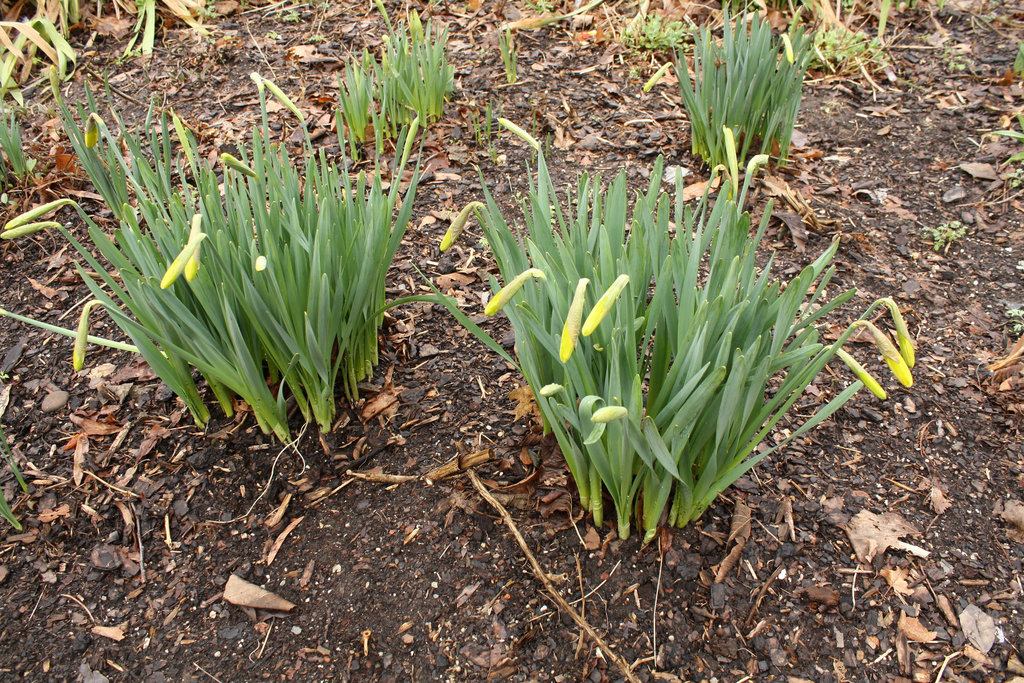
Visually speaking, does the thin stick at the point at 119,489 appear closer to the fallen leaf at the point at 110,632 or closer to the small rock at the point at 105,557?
the small rock at the point at 105,557

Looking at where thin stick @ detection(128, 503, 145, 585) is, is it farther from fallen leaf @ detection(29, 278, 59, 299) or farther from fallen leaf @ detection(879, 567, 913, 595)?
fallen leaf @ detection(879, 567, 913, 595)

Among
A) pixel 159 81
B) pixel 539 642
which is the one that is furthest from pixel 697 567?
pixel 159 81

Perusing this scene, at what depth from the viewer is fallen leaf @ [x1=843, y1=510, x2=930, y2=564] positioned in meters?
1.83

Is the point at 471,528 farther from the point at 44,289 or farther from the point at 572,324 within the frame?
the point at 44,289

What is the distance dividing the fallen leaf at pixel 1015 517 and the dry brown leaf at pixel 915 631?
1.29ft

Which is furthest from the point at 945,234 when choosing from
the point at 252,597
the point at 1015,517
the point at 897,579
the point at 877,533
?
the point at 252,597

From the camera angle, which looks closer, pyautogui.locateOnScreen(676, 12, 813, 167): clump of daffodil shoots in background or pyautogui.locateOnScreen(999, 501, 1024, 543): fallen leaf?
pyautogui.locateOnScreen(999, 501, 1024, 543): fallen leaf

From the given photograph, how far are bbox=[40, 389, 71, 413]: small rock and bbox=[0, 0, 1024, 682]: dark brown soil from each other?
0.05 feet

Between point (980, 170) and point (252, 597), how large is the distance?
3.22 meters

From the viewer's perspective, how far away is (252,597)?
1801 millimetres

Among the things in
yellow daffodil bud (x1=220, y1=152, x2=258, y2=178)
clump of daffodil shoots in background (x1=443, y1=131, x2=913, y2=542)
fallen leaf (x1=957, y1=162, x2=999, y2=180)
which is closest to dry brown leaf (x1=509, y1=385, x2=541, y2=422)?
clump of daffodil shoots in background (x1=443, y1=131, x2=913, y2=542)

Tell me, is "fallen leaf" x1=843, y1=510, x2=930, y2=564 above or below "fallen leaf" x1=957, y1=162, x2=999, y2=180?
below

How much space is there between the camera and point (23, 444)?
216 centimetres

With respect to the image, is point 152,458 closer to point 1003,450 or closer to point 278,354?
point 278,354
